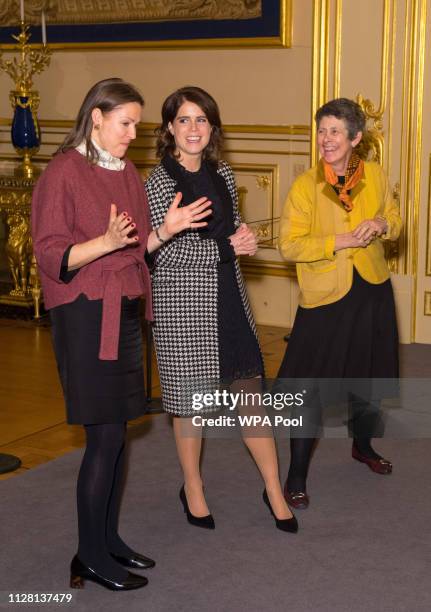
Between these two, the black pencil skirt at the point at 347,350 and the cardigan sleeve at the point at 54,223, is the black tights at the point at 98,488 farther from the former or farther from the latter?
the black pencil skirt at the point at 347,350

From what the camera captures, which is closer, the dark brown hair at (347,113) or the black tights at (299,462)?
the dark brown hair at (347,113)

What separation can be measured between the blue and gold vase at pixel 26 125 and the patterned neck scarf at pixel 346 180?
3.72 metres

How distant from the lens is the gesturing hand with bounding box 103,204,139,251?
261cm

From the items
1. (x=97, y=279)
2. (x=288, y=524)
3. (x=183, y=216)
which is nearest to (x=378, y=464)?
(x=288, y=524)

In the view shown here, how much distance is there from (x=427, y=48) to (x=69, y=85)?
8.86 ft

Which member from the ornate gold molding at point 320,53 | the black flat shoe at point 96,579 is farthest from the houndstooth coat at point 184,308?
the ornate gold molding at point 320,53

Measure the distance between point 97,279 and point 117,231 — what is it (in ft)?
0.81

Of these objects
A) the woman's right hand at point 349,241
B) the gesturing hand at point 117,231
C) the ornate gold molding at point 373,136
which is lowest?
the woman's right hand at point 349,241

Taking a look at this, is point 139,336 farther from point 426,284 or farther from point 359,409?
point 426,284

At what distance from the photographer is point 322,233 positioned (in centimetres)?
365

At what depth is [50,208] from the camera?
2.74m

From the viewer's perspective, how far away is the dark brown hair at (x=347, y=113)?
359 centimetres

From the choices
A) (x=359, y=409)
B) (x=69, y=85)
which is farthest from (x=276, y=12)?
(x=359, y=409)

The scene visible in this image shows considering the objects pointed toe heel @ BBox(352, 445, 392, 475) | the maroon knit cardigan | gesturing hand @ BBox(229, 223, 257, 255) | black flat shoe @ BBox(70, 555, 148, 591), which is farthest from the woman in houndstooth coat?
pointed toe heel @ BBox(352, 445, 392, 475)
